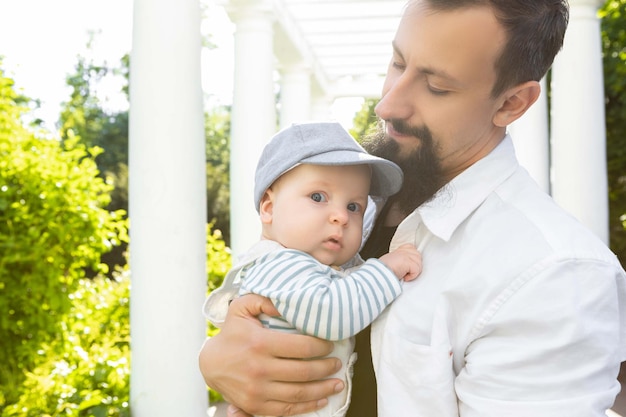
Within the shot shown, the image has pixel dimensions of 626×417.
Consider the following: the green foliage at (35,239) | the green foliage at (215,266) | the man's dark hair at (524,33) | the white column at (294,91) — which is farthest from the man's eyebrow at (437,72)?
the white column at (294,91)

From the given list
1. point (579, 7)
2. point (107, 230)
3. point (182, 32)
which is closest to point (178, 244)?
point (182, 32)

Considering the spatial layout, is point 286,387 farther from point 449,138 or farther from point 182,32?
point 182,32

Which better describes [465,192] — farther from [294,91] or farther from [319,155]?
[294,91]

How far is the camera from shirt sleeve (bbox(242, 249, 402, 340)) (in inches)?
84.8

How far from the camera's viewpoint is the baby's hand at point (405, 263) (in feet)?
7.25

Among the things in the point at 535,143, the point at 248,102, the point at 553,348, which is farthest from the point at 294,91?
the point at 553,348

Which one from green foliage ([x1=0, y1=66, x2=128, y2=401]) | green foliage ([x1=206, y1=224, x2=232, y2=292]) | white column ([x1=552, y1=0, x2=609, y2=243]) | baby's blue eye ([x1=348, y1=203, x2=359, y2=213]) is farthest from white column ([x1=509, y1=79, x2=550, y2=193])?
baby's blue eye ([x1=348, y1=203, x2=359, y2=213])

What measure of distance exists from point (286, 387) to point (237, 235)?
694 cm

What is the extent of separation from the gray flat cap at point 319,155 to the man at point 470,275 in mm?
76

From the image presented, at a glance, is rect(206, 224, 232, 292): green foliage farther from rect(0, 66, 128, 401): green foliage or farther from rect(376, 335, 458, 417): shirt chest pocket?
rect(376, 335, 458, 417): shirt chest pocket

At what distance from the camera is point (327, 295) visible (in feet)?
7.10

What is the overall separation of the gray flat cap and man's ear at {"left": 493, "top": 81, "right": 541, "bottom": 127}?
44 centimetres

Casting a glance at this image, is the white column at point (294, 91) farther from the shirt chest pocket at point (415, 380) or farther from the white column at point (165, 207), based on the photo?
the shirt chest pocket at point (415, 380)

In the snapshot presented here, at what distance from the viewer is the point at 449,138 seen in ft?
8.04
